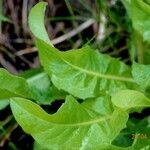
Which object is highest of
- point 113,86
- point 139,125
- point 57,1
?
point 57,1

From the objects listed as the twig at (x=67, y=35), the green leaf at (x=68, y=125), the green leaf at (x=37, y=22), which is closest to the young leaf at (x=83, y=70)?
the green leaf at (x=37, y=22)

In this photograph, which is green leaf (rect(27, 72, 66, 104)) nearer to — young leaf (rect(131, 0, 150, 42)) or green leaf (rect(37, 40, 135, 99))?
green leaf (rect(37, 40, 135, 99))

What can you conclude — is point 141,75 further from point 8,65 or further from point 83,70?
point 8,65

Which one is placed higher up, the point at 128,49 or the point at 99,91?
the point at 99,91

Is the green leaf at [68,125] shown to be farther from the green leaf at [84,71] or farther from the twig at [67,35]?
the twig at [67,35]

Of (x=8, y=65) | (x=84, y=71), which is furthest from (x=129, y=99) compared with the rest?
(x=8, y=65)

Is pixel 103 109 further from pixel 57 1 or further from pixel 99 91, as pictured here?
pixel 57 1

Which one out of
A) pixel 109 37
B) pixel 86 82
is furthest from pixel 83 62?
pixel 109 37
